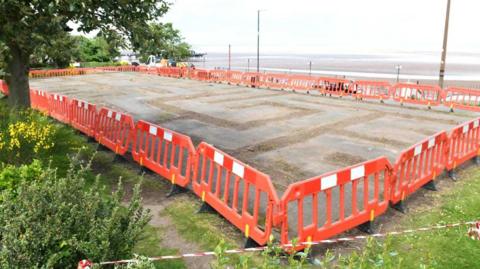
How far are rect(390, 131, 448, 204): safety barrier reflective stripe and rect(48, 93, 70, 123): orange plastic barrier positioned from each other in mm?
10565

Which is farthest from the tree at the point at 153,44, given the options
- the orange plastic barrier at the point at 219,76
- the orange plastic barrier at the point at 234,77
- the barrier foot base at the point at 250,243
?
the orange plastic barrier at the point at 219,76

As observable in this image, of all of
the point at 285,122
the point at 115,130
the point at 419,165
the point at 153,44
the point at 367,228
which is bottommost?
the point at 367,228

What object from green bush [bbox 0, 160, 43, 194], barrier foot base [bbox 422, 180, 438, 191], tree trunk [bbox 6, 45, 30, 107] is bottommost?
barrier foot base [bbox 422, 180, 438, 191]

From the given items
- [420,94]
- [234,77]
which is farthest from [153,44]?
[234,77]

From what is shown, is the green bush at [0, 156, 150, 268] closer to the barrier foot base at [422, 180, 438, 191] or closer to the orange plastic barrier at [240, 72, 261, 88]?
the barrier foot base at [422, 180, 438, 191]

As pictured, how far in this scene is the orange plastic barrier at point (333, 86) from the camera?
70.4ft

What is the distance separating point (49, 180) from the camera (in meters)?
4.29

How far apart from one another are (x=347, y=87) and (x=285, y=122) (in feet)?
27.0

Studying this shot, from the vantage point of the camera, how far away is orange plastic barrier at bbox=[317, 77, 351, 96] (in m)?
21.5

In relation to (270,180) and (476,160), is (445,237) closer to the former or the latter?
(270,180)

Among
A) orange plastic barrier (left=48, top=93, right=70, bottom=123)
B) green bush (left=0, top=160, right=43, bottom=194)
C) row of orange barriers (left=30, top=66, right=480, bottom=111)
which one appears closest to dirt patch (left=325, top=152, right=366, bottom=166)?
green bush (left=0, top=160, right=43, bottom=194)

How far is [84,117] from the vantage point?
1209cm

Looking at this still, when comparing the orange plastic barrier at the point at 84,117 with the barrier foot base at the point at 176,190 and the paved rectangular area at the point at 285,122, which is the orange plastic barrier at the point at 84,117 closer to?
the paved rectangular area at the point at 285,122

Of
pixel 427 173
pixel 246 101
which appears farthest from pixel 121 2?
pixel 246 101
